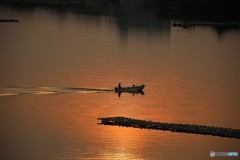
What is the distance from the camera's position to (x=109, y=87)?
51.6 meters

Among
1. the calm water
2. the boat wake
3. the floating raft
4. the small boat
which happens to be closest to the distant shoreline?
the calm water

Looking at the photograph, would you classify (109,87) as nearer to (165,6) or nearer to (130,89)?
(130,89)

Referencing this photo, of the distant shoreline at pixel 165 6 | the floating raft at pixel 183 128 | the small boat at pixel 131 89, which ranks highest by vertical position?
the distant shoreline at pixel 165 6

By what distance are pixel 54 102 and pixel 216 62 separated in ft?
101

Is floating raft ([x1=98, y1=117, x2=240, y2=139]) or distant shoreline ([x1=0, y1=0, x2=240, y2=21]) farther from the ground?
distant shoreline ([x1=0, y1=0, x2=240, y2=21])

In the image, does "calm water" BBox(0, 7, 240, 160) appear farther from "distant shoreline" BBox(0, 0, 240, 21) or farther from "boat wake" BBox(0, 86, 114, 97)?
"distant shoreline" BBox(0, 0, 240, 21)

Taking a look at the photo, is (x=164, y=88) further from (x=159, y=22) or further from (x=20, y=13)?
(x=20, y=13)

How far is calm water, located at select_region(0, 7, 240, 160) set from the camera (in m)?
34.6

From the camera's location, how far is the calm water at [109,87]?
1361 inches

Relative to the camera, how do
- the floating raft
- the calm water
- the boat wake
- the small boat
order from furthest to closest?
the small boat → the boat wake → the calm water → the floating raft

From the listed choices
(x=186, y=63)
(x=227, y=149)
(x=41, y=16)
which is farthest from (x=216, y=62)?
(x=41, y=16)

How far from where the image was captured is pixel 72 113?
41.9 m

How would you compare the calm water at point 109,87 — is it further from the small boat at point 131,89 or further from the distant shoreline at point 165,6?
the distant shoreline at point 165,6

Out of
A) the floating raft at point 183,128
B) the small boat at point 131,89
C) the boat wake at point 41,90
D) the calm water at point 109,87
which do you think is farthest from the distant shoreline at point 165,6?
the floating raft at point 183,128
